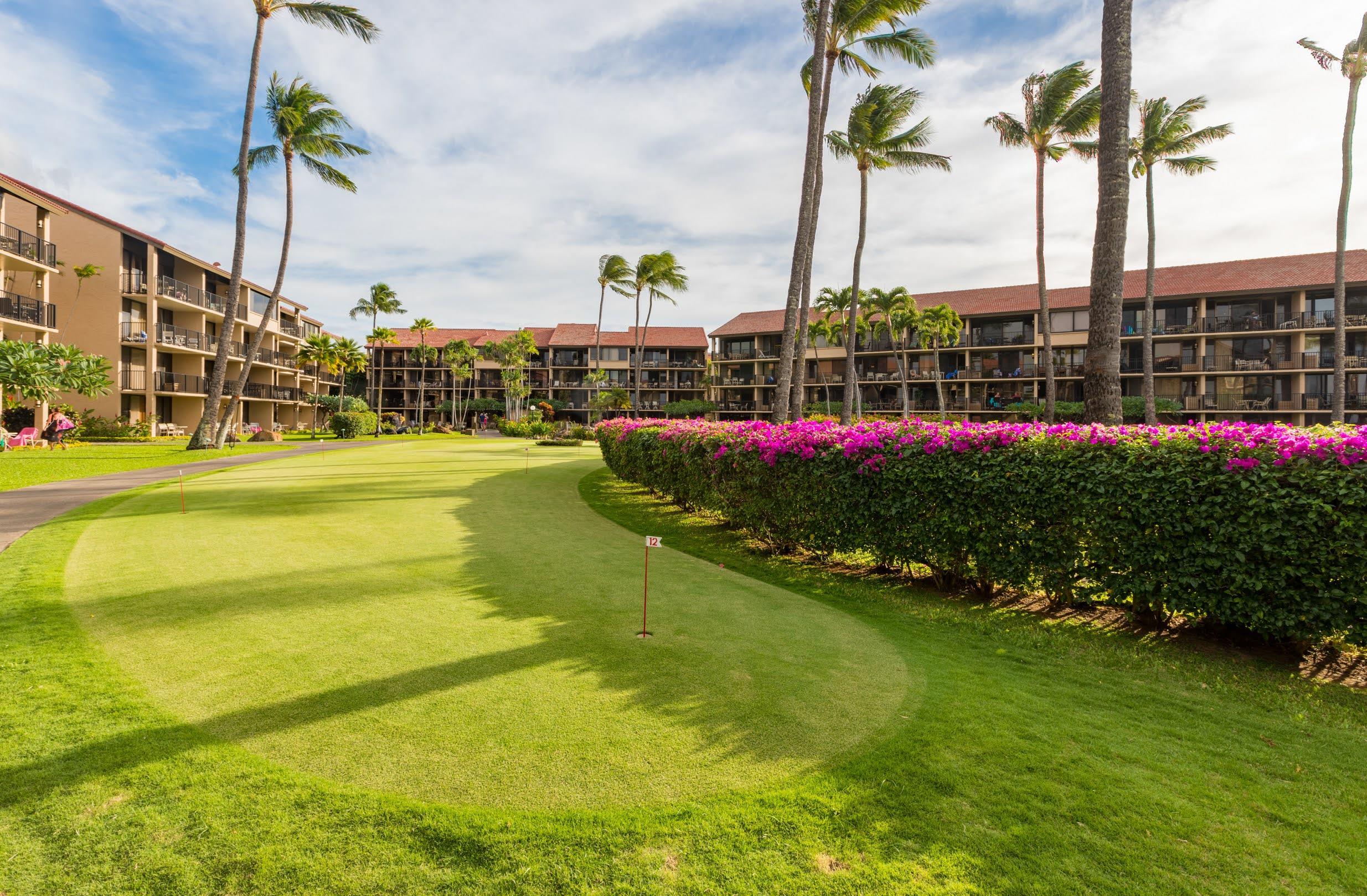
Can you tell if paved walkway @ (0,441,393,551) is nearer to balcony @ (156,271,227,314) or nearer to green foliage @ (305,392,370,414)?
balcony @ (156,271,227,314)

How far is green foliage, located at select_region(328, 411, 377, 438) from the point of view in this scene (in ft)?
156

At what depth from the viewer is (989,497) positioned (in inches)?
291

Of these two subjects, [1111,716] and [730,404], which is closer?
[1111,716]

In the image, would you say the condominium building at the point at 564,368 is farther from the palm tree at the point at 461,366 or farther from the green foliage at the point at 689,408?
the green foliage at the point at 689,408

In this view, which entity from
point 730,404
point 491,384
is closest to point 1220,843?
point 730,404

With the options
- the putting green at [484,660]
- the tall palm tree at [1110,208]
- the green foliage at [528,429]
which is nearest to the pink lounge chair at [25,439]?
the putting green at [484,660]

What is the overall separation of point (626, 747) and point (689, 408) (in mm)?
61379

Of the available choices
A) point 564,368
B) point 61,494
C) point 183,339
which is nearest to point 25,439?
point 183,339

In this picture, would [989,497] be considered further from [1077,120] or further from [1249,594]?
[1077,120]

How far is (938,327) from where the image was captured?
46438mm

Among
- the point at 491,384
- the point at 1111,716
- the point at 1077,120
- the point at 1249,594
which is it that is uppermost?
the point at 1077,120

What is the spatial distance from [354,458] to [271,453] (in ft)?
17.0

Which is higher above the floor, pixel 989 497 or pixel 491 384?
pixel 491 384

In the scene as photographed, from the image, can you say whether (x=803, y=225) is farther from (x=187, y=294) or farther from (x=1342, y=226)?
(x=187, y=294)
